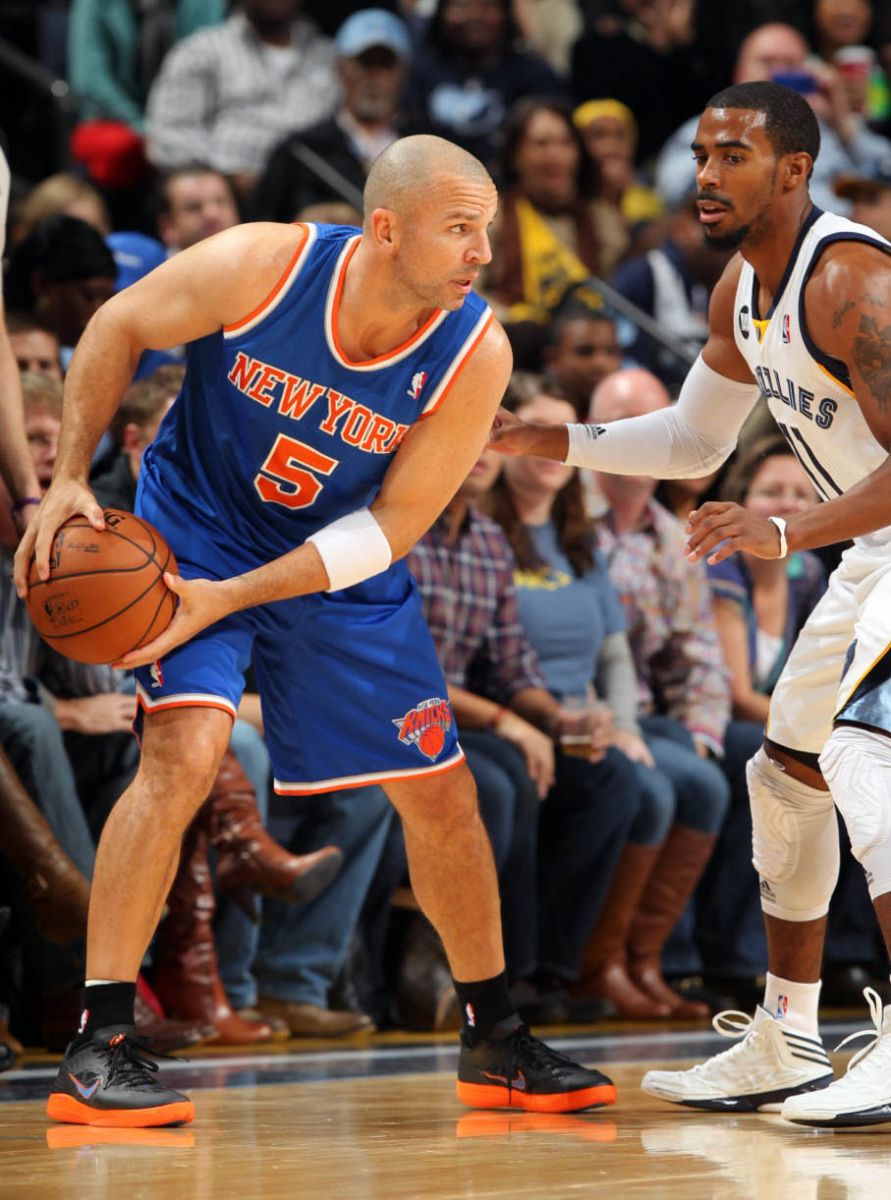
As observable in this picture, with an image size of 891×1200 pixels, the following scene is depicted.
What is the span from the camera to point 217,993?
17.1 ft

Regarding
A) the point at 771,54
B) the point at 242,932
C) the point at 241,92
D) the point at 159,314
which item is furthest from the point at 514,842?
the point at 771,54

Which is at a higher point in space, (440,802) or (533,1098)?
(440,802)

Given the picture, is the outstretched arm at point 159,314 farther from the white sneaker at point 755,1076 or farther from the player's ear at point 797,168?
the white sneaker at point 755,1076

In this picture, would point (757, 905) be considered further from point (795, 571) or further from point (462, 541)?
point (462, 541)

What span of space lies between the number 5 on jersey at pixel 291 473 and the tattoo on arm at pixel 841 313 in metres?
1.03

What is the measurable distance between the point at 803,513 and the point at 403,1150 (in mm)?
1399

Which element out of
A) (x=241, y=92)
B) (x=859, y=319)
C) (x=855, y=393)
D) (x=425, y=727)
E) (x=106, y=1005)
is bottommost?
(x=106, y=1005)

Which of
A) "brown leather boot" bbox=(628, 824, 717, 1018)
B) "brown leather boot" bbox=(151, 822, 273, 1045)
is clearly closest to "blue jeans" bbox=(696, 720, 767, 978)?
"brown leather boot" bbox=(628, 824, 717, 1018)

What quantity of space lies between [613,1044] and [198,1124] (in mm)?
1942

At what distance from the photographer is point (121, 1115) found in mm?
3543

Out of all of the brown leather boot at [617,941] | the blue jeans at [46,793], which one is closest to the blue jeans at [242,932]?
the blue jeans at [46,793]

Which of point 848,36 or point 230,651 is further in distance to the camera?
point 848,36

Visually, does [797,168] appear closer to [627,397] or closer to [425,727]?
[425,727]

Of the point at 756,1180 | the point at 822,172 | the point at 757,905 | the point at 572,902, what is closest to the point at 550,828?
the point at 572,902
